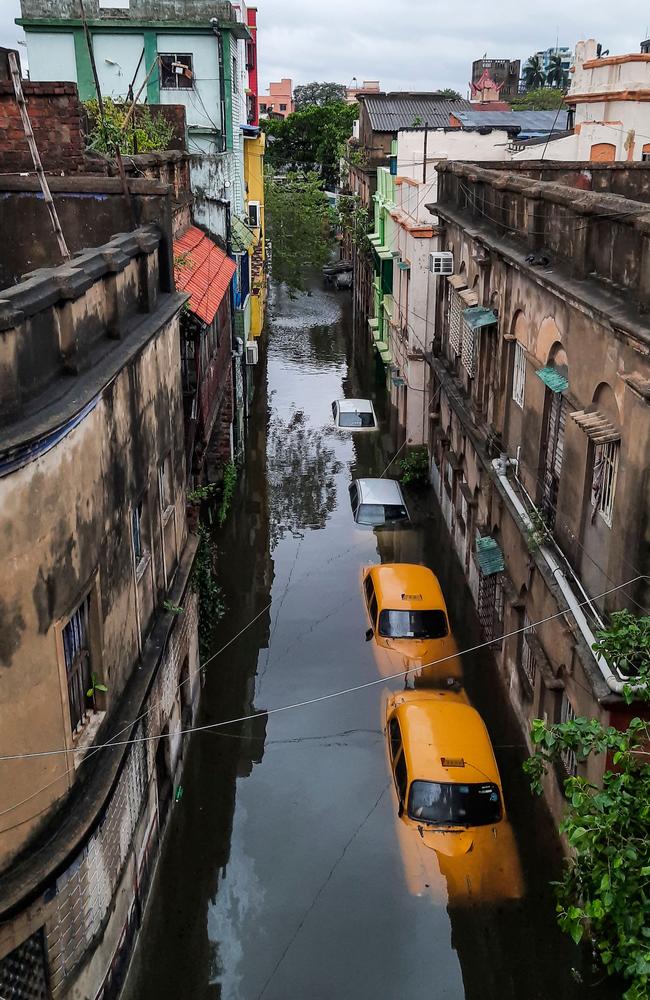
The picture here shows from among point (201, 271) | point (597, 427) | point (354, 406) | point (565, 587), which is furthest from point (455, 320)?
point (597, 427)

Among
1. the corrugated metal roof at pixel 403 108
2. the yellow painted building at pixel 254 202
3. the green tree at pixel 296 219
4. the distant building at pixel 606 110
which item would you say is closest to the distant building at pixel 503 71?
the corrugated metal roof at pixel 403 108

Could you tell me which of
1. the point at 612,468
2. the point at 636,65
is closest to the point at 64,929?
the point at 612,468

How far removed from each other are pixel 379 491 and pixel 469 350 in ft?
15.6

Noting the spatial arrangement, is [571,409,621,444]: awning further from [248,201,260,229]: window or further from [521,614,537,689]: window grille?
[248,201,260,229]: window

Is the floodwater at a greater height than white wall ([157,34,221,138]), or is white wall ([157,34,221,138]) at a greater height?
white wall ([157,34,221,138])

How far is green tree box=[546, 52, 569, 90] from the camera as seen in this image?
9700cm

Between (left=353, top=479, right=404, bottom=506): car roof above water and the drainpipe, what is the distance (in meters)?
6.70

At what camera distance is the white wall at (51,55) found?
27484mm

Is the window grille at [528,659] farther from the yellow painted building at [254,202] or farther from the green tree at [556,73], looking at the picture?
the green tree at [556,73]

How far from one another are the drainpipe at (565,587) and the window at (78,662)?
4875 mm

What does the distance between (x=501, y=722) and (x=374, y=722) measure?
2108 mm

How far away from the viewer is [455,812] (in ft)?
40.5

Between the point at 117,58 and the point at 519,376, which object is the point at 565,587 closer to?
the point at 519,376

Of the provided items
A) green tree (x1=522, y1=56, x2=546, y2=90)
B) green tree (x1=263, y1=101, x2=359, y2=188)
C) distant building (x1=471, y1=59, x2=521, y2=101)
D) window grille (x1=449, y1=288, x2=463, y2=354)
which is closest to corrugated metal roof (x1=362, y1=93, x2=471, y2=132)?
green tree (x1=263, y1=101, x2=359, y2=188)
